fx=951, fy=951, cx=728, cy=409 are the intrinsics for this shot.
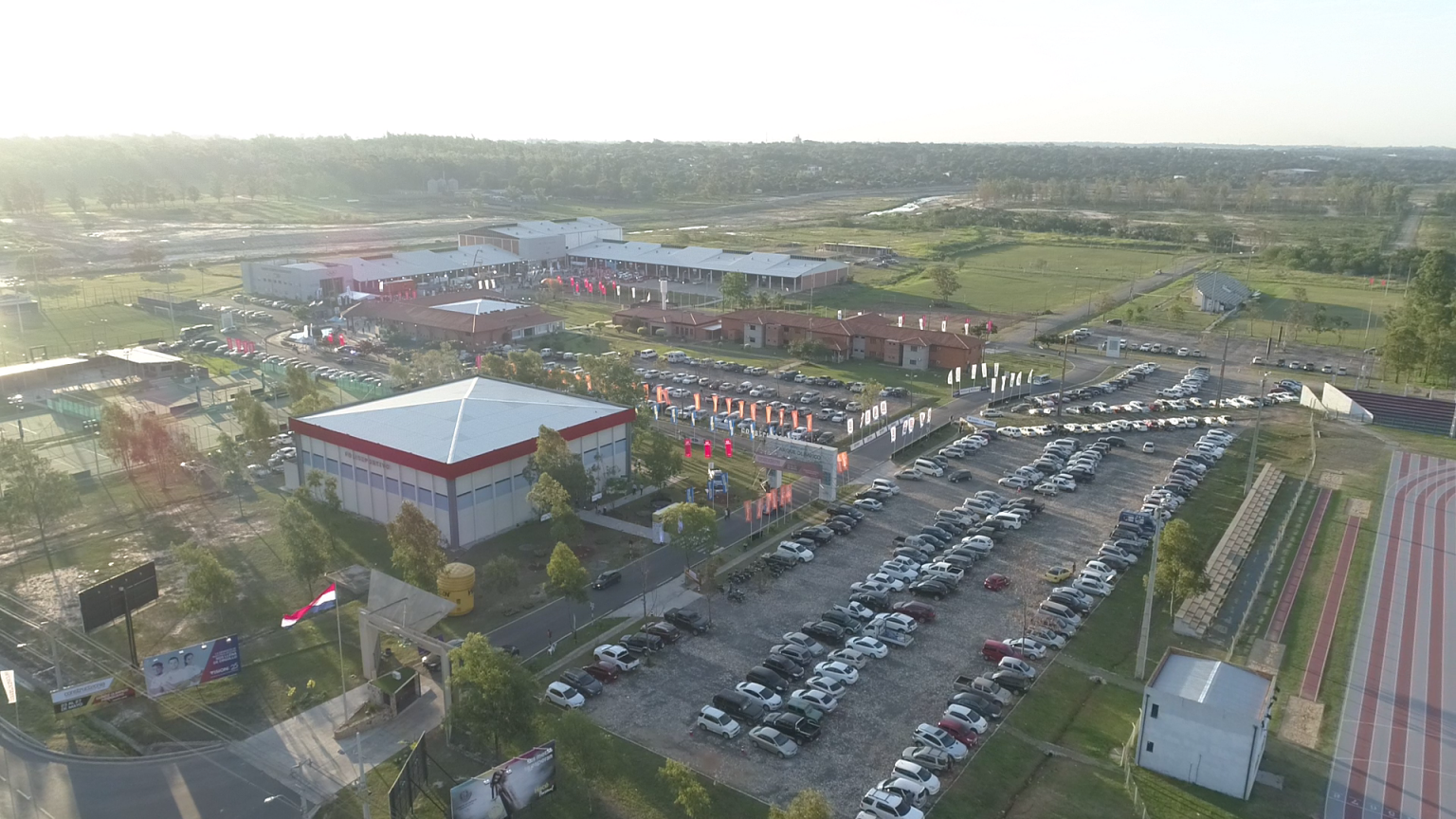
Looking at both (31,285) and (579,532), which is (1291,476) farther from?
(31,285)

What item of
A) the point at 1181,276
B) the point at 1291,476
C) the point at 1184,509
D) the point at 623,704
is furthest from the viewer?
the point at 1181,276

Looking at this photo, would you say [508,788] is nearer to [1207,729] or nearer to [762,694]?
[762,694]

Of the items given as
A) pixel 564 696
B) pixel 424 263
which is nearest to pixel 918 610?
pixel 564 696

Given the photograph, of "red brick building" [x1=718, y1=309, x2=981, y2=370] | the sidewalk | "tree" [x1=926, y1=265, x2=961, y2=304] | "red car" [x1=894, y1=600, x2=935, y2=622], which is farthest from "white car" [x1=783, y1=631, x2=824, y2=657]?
"tree" [x1=926, y1=265, x2=961, y2=304]

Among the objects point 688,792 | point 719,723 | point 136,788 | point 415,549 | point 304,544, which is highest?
point 304,544

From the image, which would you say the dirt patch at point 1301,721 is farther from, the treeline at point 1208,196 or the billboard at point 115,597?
the treeline at point 1208,196

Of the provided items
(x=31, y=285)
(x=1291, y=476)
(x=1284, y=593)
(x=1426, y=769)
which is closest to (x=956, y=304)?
(x=1291, y=476)
